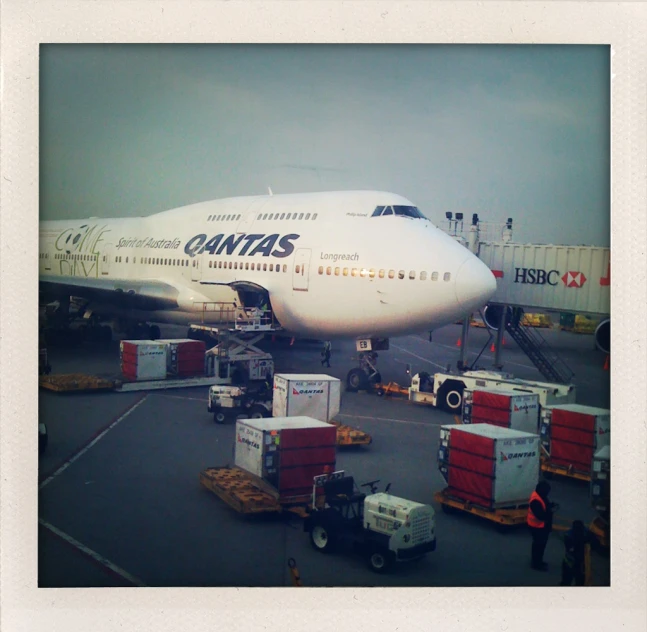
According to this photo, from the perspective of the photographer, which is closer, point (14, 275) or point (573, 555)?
point (573, 555)

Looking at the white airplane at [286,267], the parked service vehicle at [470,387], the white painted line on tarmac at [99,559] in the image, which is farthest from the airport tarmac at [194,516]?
the white airplane at [286,267]

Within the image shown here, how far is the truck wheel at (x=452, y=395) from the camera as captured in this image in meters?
17.7

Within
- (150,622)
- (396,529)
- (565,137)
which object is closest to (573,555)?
(396,529)

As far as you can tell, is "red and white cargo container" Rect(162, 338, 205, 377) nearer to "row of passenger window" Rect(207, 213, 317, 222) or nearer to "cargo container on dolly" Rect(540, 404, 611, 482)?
"row of passenger window" Rect(207, 213, 317, 222)

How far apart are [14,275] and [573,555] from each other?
9.05 metres

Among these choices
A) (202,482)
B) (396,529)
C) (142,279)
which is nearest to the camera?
(396,529)

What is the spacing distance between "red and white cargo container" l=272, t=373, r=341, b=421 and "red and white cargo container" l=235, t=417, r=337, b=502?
2.92 m

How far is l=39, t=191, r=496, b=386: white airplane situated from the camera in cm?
1678

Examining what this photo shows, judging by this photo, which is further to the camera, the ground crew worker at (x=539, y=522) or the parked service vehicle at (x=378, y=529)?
the ground crew worker at (x=539, y=522)

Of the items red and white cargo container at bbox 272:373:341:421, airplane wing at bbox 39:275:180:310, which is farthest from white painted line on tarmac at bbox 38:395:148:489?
airplane wing at bbox 39:275:180:310

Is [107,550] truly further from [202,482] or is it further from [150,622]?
[202,482]

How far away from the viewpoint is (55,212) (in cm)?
1237

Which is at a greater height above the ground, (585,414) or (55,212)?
(55,212)
